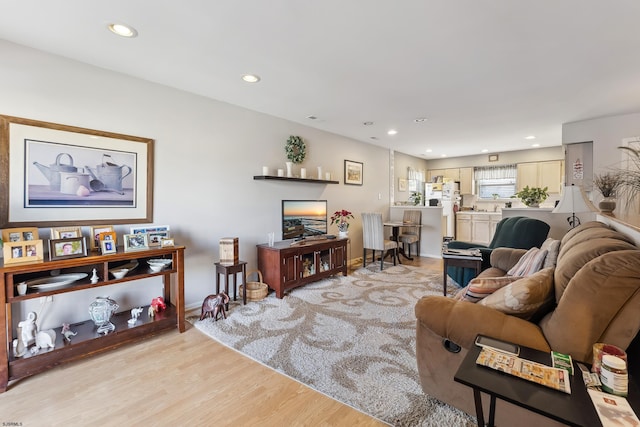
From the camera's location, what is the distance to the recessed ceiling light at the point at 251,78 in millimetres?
2805

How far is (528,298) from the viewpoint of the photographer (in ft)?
4.75

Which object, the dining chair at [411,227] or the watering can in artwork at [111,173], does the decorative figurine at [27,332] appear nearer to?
the watering can in artwork at [111,173]

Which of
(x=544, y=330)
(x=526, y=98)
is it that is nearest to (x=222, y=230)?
(x=544, y=330)

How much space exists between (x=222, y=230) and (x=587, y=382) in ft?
11.0

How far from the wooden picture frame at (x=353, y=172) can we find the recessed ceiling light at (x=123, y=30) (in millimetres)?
3840

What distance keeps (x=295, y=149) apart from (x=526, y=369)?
12.3 feet

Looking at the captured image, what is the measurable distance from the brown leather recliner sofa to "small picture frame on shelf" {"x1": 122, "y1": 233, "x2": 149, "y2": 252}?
2.31 meters

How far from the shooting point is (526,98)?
3408 millimetres

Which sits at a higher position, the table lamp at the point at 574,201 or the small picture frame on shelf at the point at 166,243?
the table lamp at the point at 574,201

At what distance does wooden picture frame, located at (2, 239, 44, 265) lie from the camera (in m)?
1.96

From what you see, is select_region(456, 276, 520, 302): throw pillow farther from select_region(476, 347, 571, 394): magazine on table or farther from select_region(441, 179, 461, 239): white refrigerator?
select_region(441, 179, 461, 239): white refrigerator

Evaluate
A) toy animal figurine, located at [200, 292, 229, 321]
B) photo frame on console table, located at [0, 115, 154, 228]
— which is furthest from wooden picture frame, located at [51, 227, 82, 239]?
toy animal figurine, located at [200, 292, 229, 321]

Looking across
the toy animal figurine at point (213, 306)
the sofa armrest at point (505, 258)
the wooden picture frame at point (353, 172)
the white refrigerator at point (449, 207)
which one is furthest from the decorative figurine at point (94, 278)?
the white refrigerator at point (449, 207)

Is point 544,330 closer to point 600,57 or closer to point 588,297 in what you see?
point 588,297
